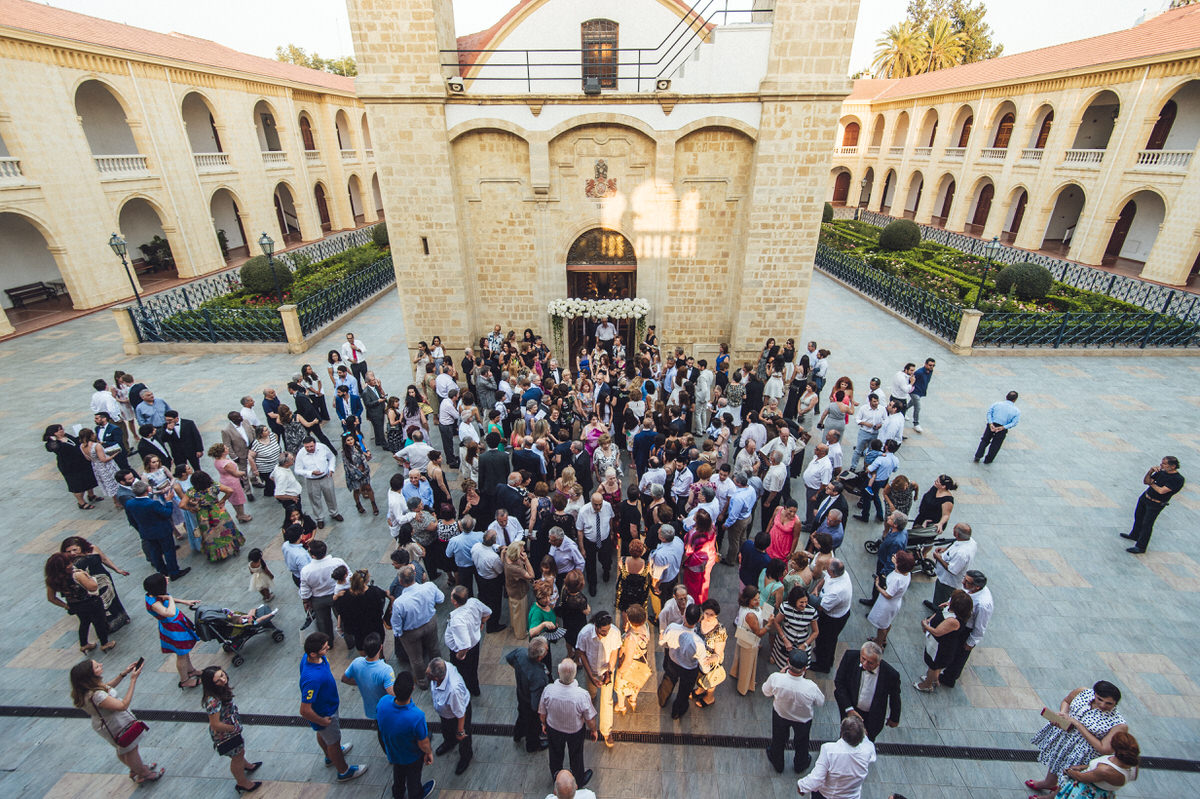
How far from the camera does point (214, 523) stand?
794cm

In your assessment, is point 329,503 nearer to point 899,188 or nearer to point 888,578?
point 888,578

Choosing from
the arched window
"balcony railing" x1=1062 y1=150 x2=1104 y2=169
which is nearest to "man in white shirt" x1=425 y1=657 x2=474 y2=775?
the arched window

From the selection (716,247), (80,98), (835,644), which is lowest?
(835,644)

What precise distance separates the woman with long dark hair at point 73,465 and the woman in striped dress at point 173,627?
4.62 metres

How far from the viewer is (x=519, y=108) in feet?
39.7

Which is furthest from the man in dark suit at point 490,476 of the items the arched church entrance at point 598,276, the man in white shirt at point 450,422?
the arched church entrance at point 598,276

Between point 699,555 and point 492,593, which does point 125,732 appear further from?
point 699,555

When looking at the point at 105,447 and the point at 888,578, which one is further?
the point at 105,447

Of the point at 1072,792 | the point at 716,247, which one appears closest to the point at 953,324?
the point at 716,247

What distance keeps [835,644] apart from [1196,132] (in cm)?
3215

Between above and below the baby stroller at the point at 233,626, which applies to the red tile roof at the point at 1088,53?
above

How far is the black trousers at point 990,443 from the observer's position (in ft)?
33.3

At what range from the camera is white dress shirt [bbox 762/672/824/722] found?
16.0 ft

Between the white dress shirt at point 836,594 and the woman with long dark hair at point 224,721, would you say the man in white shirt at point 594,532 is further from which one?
the woman with long dark hair at point 224,721
